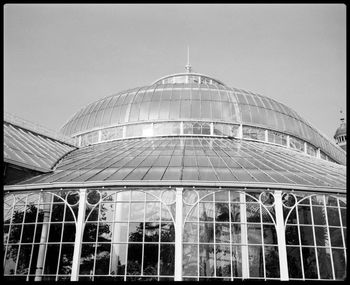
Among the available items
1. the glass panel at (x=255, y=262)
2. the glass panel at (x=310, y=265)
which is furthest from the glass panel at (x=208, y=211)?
the glass panel at (x=310, y=265)

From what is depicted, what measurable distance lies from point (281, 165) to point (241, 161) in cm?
217

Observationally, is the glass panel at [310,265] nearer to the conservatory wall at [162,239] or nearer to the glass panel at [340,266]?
the conservatory wall at [162,239]

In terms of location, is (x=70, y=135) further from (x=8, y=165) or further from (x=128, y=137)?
(x=8, y=165)

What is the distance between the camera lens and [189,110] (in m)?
24.4

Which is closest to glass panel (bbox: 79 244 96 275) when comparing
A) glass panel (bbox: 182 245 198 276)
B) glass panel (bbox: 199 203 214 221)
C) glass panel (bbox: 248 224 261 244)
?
glass panel (bbox: 182 245 198 276)

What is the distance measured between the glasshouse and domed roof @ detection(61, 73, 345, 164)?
11 cm

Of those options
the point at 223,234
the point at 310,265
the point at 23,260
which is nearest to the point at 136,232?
the point at 223,234

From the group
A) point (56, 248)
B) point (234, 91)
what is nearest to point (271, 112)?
point (234, 91)

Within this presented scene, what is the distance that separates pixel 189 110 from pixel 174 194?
7683mm

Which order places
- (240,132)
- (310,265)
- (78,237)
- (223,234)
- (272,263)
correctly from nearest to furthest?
(78,237) < (272,263) < (310,265) < (223,234) < (240,132)

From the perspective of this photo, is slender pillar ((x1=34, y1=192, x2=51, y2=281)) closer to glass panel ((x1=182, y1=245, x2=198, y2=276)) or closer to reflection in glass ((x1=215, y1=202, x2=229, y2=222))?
glass panel ((x1=182, y1=245, x2=198, y2=276))

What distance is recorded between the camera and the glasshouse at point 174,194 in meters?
14.1

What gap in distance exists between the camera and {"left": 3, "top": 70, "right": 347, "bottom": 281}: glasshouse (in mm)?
14102

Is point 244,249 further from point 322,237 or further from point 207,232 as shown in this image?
point 322,237
